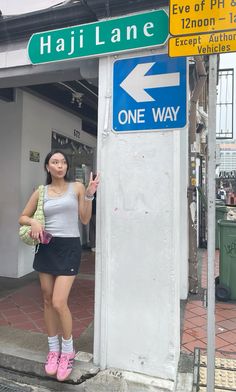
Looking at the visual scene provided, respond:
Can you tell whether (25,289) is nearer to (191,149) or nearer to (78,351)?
(78,351)

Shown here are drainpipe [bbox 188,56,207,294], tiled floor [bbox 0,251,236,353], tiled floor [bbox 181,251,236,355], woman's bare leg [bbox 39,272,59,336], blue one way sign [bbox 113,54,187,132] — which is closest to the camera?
blue one way sign [bbox 113,54,187,132]

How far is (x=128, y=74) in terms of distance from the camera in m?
3.10

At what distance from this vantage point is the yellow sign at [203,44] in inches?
88.2

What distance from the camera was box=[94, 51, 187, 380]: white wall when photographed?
3.00m

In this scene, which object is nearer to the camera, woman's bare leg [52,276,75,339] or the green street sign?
the green street sign

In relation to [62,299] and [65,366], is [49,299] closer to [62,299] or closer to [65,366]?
[62,299]

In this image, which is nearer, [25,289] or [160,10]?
[160,10]

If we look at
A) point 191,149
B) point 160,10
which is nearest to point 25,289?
Result: point 191,149

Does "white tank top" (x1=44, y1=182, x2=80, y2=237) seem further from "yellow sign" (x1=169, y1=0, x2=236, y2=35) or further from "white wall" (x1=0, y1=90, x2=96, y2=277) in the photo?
"white wall" (x1=0, y1=90, x2=96, y2=277)

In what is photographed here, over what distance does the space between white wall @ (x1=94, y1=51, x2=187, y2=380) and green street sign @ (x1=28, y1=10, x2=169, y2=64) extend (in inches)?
6.2

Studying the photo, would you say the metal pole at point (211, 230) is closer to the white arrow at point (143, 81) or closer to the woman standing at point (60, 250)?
the white arrow at point (143, 81)

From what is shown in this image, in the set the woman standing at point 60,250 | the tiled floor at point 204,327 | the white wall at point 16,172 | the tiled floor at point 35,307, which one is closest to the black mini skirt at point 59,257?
the woman standing at point 60,250

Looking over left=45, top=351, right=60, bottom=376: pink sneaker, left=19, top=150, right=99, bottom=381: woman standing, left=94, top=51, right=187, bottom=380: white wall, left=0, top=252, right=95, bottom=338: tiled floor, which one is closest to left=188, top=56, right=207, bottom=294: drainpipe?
left=0, top=252, right=95, bottom=338: tiled floor

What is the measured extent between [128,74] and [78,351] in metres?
2.56
